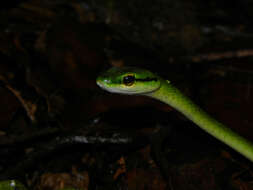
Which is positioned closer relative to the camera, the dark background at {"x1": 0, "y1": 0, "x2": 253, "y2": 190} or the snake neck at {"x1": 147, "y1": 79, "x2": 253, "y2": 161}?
the snake neck at {"x1": 147, "y1": 79, "x2": 253, "y2": 161}

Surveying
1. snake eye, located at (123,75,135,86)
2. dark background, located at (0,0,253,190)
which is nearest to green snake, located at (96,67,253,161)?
snake eye, located at (123,75,135,86)

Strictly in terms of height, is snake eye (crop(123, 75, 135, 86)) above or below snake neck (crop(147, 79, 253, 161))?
above

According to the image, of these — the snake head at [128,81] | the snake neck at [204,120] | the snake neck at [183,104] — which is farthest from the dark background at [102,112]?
the snake head at [128,81]

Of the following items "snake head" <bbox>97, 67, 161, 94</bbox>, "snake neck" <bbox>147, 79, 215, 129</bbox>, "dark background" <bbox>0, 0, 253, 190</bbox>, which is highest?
"snake head" <bbox>97, 67, 161, 94</bbox>

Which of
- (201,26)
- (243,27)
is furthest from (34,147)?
(243,27)

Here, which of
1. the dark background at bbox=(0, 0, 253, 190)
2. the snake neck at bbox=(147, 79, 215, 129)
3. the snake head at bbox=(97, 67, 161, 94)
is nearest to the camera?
the snake head at bbox=(97, 67, 161, 94)

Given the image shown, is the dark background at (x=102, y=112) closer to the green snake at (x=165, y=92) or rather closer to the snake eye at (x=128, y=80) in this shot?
the green snake at (x=165, y=92)

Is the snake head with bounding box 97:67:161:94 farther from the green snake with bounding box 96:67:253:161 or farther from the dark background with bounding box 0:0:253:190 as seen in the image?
the dark background with bounding box 0:0:253:190

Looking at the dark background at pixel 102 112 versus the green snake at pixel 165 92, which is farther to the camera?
the dark background at pixel 102 112
